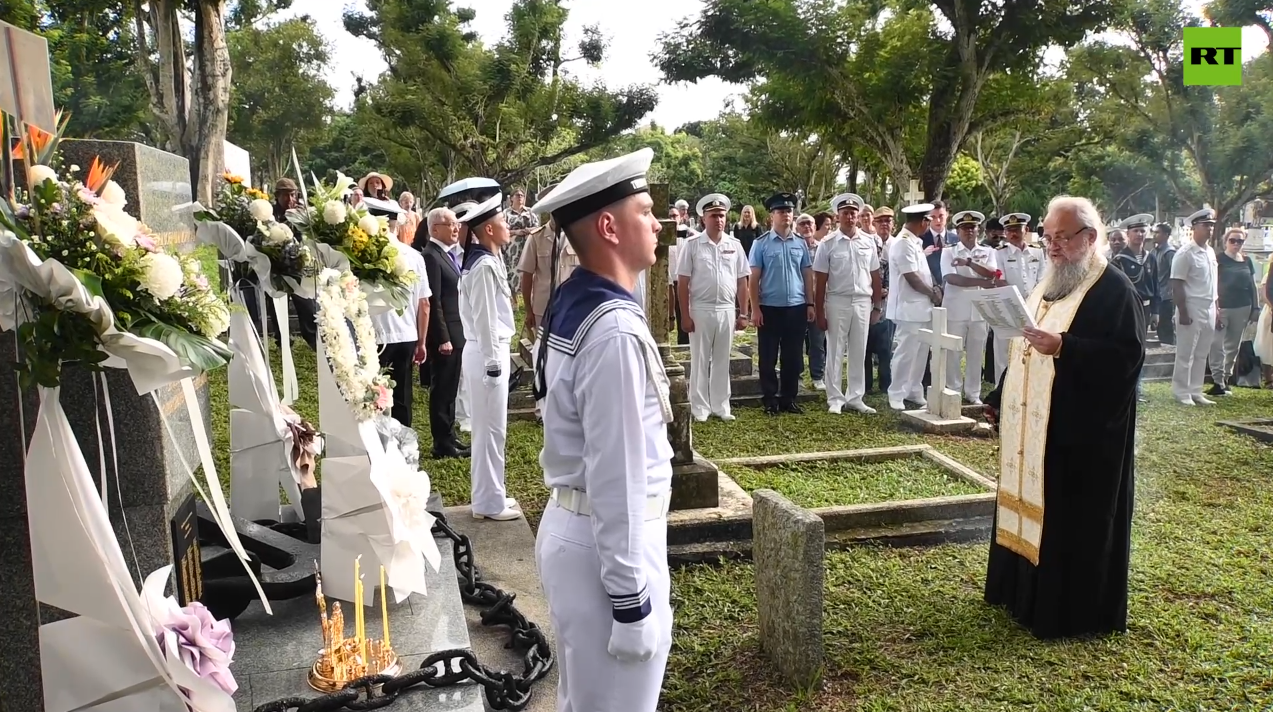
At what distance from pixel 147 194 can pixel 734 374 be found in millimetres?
8289

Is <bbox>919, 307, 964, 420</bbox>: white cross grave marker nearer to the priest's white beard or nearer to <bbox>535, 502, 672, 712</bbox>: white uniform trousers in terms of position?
the priest's white beard

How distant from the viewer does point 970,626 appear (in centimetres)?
443

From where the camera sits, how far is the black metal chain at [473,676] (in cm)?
297

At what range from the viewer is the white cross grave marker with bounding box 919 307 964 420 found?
28.5 feet

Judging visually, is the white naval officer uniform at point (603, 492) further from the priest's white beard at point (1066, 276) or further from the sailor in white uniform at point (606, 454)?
the priest's white beard at point (1066, 276)

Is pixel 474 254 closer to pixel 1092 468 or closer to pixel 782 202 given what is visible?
pixel 1092 468

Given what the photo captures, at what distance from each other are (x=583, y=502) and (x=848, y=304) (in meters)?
7.70

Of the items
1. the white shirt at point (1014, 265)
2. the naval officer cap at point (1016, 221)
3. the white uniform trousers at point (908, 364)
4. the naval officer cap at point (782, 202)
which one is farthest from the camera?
the naval officer cap at point (1016, 221)

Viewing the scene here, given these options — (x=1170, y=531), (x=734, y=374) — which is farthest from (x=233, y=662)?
(x=734, y=374)

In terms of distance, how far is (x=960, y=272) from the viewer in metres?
9.86

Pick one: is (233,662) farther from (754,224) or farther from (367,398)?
(754,224)

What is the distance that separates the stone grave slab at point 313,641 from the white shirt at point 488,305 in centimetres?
170

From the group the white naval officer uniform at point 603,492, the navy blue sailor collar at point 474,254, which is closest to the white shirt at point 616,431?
the white naval officer uniform at point 603,492

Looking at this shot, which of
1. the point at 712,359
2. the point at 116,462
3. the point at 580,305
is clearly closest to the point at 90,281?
the point at 116,462
